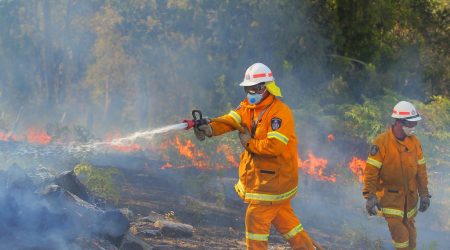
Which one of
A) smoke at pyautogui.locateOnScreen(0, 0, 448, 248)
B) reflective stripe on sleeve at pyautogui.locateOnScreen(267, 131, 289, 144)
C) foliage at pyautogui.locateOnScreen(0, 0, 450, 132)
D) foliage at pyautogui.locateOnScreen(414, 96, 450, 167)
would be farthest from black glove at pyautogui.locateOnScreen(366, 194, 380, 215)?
foliage at pyautogui.locateOnScreen(0, 0, 450, 132)

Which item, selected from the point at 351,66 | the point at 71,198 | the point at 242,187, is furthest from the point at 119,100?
the point at 242,187

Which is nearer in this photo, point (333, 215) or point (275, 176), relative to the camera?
point (275, 176)

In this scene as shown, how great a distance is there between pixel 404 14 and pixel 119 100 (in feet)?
27.0

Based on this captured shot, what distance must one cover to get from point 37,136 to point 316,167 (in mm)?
6056

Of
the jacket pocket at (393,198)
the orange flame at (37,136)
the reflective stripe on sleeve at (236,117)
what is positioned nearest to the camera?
the reflective stripe on sleeve at (236,117)

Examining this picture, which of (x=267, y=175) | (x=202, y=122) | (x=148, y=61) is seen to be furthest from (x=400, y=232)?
(x=148, y=61)

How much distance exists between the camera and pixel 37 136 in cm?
1366

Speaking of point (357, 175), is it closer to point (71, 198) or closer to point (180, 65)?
point (180, 65)

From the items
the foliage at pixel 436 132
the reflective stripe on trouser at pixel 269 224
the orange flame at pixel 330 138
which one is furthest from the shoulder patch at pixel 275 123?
the orange flame at pixel 330 138

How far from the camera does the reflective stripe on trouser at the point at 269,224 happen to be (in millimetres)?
5898

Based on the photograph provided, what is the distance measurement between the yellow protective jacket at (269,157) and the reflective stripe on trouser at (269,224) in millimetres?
99

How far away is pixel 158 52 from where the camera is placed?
14273mm

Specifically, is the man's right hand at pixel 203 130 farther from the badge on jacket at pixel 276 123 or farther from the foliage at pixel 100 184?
the foliage at pixel 100 184

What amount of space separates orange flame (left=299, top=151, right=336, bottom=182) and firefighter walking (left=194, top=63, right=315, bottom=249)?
234 inches
